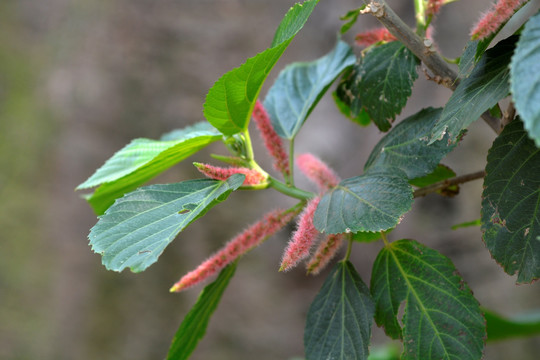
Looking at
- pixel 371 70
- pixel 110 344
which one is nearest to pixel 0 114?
pixel 110 344

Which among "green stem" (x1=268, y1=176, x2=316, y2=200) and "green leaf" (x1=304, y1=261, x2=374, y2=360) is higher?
"green stem" (x1=268, y1=176, x2=316, y2=200)

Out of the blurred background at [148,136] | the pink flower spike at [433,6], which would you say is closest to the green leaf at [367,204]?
the pink flower spike at [433,6]

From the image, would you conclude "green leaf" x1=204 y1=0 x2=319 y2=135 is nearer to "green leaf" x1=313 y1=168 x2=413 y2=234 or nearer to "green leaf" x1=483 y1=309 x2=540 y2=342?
"green leaf" x1=313 y1=168 x2=413 y2=234

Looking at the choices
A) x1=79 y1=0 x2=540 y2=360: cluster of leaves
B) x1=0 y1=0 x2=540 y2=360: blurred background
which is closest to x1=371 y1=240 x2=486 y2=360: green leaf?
x1=79 y1=0 x2=540 y2=360: cluster of leaves

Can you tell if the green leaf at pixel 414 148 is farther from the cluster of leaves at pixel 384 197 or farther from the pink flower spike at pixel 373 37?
the pink flower spike at pixel 373 37

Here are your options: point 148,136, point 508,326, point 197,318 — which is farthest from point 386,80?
point 148,136

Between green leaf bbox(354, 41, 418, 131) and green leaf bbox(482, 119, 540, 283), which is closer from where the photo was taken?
green leaf bbox(482, 119, 540, 283)

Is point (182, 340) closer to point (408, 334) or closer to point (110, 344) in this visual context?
point (408, 334)
